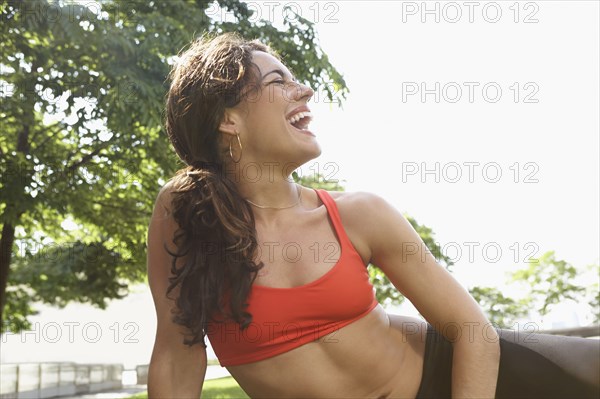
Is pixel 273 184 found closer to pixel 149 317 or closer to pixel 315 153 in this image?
pixel 315 153

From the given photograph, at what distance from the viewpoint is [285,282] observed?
2373mm

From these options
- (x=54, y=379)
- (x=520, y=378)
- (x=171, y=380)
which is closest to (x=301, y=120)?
(x=171, y=380)

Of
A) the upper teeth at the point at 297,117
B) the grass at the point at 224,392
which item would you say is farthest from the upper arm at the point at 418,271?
the grass at the point at 224,392

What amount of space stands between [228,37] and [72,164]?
946 cm

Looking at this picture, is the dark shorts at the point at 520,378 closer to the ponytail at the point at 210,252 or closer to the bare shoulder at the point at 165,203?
the ponytail at the point at 210,252

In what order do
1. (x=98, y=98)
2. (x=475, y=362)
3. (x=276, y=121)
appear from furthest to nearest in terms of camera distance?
(x=98, y=98)
(x=276, y=121)
(x=475, y=362)

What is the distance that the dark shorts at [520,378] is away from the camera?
247cm

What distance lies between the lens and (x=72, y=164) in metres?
11.6

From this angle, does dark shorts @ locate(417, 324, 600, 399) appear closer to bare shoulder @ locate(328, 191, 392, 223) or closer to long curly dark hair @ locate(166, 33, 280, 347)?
bare shoulder @ locate(328, 191, 392, 223)

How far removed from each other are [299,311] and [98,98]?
813 centimetres

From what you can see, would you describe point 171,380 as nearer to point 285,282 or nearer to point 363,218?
point 285,282

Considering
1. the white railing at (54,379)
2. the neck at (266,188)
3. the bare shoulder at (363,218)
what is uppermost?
the neck at (266,188)

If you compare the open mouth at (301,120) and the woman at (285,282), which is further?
the open mouth at (301,120)

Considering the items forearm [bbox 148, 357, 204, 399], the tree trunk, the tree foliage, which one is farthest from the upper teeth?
the tree trunk
